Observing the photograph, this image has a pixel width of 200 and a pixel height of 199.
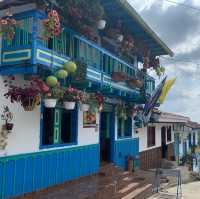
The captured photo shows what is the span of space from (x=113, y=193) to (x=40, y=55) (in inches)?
190

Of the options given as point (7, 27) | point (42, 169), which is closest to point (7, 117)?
point (42, 169)

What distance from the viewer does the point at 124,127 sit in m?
15.4

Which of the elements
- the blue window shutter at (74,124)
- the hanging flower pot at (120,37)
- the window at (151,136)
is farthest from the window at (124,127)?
the blue window shutter at (74,124)

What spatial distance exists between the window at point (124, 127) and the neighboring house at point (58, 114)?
0.26 ft

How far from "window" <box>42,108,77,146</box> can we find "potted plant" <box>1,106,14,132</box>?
1613 millimetres

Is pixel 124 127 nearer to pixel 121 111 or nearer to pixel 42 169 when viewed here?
pixel 121 111

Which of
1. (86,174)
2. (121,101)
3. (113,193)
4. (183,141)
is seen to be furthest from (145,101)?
(183,141)

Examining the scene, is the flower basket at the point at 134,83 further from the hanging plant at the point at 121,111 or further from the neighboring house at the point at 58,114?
the hanging plant at the point at 121,111

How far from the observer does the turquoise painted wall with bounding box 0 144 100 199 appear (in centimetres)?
767

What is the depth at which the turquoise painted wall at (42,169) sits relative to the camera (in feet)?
25.2

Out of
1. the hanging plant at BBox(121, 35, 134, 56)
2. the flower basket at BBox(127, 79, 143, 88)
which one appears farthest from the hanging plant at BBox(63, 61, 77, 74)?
the hanging plant at BBox(121, 35, 134, 56)

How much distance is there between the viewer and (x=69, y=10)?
28.5ft

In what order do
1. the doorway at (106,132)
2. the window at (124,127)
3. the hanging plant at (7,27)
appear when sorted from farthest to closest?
the window at (124,127) < the doorway at (106,132) < the hanging plant at (7,27)

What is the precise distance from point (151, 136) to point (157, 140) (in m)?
1.27
